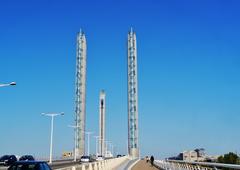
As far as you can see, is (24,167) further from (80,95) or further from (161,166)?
(80,95)

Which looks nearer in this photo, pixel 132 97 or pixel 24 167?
pixel 24 167

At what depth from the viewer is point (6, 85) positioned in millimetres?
42406

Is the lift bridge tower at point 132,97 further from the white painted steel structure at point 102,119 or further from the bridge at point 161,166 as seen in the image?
the bridge at point 161,166

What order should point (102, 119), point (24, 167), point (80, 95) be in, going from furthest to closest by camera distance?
point (102, 119) → point (80, 95) → point (24, 167)

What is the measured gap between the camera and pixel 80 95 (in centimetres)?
13800

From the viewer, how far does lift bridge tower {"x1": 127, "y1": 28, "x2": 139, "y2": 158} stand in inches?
5527

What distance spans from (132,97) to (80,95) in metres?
16.1

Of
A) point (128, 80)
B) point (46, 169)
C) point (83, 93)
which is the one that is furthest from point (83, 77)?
point (46, 169)

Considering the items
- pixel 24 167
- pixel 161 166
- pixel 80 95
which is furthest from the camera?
pixel 80 95

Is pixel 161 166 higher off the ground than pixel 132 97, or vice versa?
pixel 132 97

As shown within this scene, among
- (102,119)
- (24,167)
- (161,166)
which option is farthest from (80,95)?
(24,167)

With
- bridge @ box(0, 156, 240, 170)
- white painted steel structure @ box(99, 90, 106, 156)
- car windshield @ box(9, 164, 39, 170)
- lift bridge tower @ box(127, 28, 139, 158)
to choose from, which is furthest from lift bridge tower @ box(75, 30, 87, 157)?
car windshield @ box(9, 164, 39, 170)

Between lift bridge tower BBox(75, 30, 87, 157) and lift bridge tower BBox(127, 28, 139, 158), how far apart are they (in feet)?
46.8

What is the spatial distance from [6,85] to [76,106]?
307 ft
